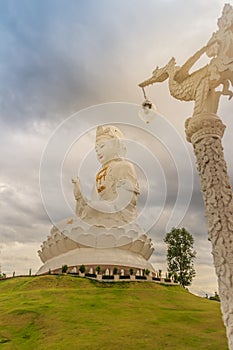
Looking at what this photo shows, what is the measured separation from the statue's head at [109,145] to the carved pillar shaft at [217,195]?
17.6 metres

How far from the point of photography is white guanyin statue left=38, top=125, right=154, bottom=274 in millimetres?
19375

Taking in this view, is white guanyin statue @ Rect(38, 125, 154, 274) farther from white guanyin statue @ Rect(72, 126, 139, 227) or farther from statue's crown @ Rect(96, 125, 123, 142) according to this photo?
statue's crown @ Rect(96, 125, 123, 142)

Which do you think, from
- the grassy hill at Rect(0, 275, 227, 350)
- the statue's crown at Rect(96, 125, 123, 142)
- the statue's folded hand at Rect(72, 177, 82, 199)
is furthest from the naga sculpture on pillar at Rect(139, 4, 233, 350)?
the statue's crown at Rect(96, 125, 123, 142)

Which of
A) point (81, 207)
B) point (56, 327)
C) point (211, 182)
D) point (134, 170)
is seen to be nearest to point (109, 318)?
point (56, 327)

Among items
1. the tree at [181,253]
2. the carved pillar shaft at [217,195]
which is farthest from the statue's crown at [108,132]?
the carved pillar shaft at [217,195]

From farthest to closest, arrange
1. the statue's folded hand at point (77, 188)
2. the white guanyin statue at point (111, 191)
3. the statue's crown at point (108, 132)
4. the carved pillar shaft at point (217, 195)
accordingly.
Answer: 1. the statue's crown at point (108, 132)
2. the statue's folded hand at point (77, 188)
3. the white guanyin statue at point (111, 191)
4. the carved pillar shaft at point (217, 195)

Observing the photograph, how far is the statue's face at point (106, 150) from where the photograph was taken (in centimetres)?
2447

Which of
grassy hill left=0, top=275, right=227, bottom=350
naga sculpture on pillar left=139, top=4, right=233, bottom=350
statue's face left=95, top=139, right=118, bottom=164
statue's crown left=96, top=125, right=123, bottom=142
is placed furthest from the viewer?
statue's crown left=96, top=125, right=123, bottom=142

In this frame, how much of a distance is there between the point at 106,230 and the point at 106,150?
7036mm

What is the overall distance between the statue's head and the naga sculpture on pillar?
1724 centimetres

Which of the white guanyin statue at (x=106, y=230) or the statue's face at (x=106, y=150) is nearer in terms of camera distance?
the white guanyin statue at (x=106, y=230)

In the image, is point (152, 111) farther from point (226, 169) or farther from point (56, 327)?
point (56, 327)

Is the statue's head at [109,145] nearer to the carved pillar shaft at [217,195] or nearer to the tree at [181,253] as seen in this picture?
the tree at [181,253]

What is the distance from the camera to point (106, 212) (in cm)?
2097
